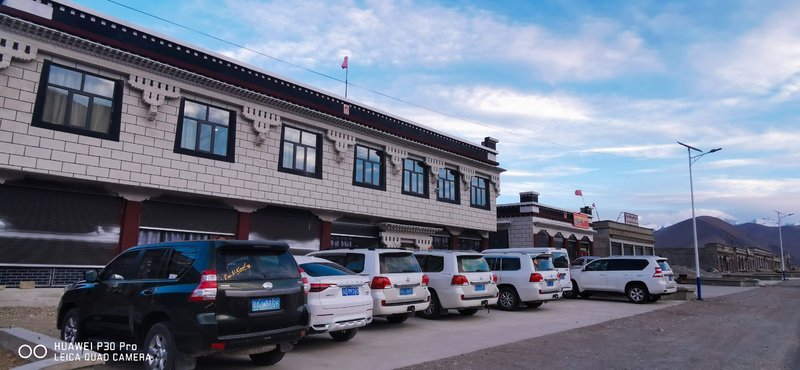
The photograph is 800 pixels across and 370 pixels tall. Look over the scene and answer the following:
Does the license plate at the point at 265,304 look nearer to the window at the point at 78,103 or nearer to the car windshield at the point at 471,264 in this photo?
the car windshield at the point at 471,264

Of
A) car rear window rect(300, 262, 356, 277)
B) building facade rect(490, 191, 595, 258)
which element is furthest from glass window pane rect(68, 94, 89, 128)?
building facade rect(490, 191, 595, 258)

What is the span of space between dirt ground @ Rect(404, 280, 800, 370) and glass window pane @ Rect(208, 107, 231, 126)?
1159cm

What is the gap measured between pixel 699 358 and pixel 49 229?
15.0 m

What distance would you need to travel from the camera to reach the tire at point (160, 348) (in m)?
5.86

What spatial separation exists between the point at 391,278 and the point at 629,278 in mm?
12740

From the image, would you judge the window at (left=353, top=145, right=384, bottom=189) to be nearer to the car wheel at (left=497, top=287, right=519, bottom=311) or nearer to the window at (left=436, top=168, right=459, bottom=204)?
the window at (left=436, top=168, right=459, bottom=204)

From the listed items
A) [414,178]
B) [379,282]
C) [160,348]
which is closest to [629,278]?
[414,178]

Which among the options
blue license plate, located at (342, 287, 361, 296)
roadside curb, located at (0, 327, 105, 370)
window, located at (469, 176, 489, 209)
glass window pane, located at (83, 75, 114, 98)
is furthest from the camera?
window, located at (469, 176, 489, 209)

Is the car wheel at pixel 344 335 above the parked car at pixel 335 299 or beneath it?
beneath

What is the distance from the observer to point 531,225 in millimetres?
30891

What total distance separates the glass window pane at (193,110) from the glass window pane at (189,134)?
199 millimetres

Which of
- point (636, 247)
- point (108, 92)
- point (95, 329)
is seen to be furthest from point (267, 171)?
point (636, 247)

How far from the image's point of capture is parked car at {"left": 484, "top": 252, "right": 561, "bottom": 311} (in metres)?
15.0

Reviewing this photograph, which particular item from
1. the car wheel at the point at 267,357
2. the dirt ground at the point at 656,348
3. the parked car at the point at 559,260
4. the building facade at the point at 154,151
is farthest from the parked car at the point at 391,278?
the parked car at the point at 559,260
